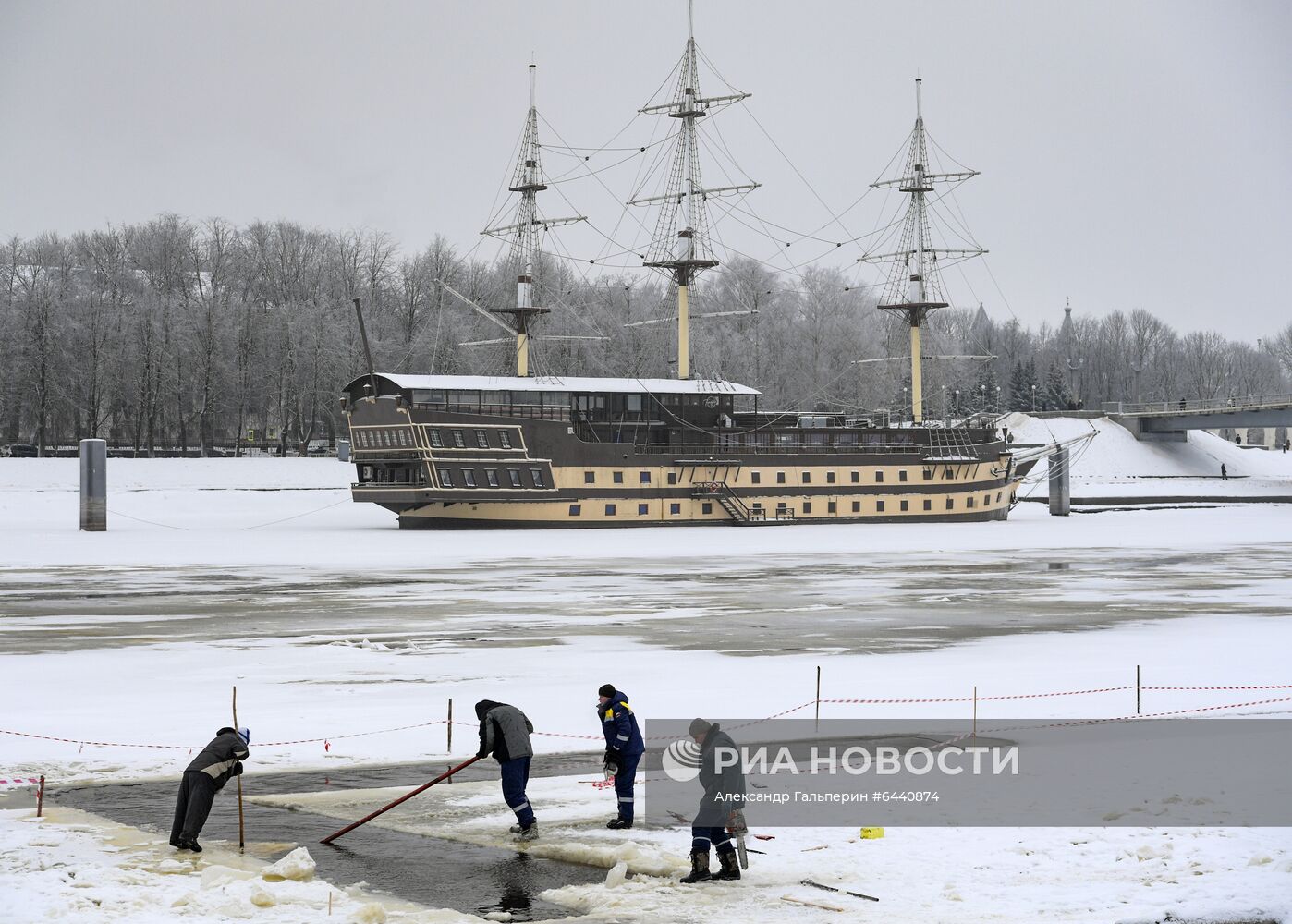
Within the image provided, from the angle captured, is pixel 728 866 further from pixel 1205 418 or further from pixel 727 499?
pixel 1205 418

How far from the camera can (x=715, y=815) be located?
10.3m

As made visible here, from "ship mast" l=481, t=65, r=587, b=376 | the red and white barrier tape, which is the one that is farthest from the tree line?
the red and white barrier tape

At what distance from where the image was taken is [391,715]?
16.6m

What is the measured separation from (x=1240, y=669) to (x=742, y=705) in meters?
7.59

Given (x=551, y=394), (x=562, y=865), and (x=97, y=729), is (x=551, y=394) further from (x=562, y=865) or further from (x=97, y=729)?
(x=562, y=865)

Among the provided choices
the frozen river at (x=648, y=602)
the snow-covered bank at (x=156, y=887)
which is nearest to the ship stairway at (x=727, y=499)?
the frozen river at (x=648, y=602)

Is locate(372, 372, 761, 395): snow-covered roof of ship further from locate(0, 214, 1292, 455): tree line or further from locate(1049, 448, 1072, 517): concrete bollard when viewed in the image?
locate(1049, 448, 1072, 517): concrete bollard

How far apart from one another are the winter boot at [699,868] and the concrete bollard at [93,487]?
46115mm

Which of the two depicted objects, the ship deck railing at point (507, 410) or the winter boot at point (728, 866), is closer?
the winter boot at point (728, 866)

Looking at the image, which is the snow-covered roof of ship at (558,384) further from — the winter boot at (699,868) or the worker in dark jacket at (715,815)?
the winter boot at (699,868)

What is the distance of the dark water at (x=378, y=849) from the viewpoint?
9.98 m

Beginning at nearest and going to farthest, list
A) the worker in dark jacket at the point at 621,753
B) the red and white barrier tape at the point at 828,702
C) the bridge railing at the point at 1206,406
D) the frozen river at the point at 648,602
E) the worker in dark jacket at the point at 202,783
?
the worker in dark jacket at the point at 202,783
the worker in dark jacket at the point at 621,753
the red and white barrier tape at the point at 828,702
the frozen river at the point at 648,602
the bridge railing at the point at 1206,406

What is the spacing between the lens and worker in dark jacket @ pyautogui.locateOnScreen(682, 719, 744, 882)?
1030cm

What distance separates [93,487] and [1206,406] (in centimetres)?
10309
